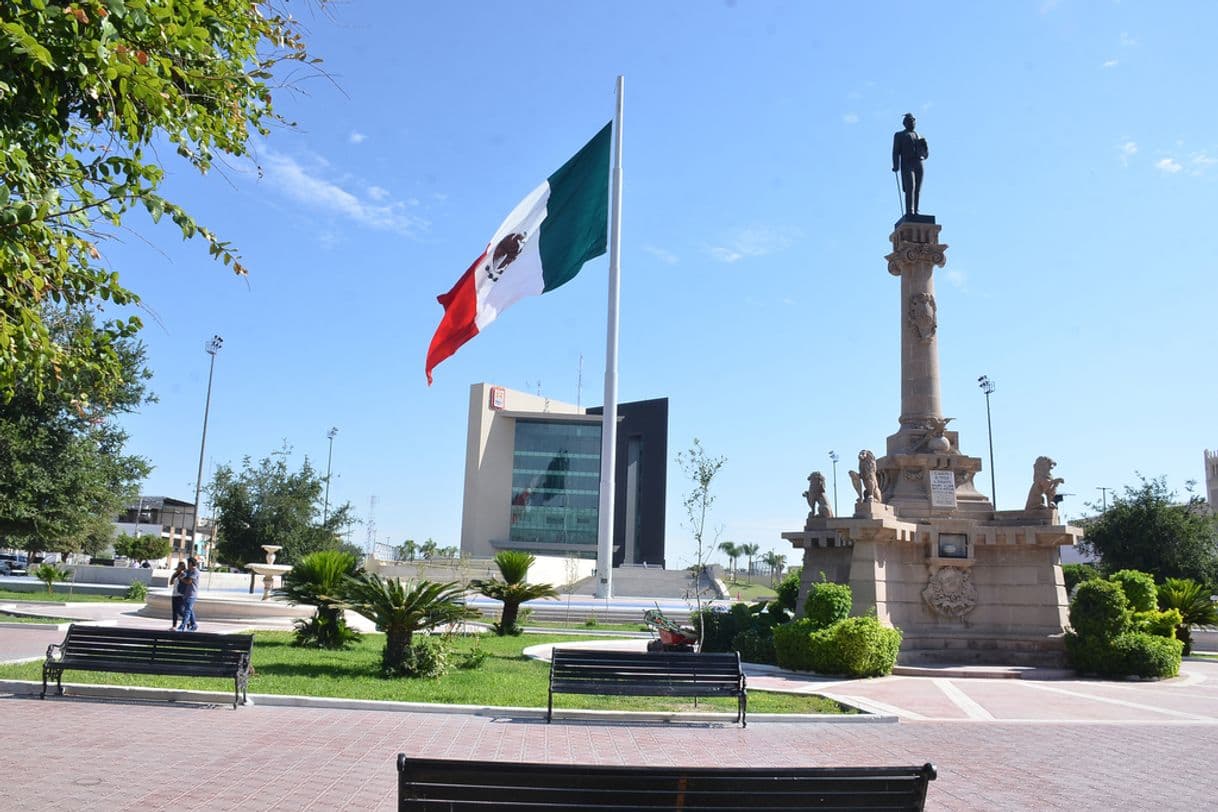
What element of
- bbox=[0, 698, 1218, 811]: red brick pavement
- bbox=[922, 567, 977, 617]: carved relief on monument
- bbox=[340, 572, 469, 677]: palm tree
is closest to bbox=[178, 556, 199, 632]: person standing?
bbox=[340, 572, 469, 677]: palm tree

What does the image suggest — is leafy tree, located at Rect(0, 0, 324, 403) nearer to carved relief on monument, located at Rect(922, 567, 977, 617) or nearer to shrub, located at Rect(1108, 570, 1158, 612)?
carved relief on monument, located at Rect(922, 567, 977, 617)

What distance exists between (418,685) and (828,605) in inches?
300

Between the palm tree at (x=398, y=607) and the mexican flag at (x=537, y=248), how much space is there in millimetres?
6446

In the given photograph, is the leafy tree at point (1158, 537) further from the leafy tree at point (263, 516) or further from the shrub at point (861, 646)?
the leafy tree at point (263, 516)

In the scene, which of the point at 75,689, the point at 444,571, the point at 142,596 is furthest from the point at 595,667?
the point at 444,571

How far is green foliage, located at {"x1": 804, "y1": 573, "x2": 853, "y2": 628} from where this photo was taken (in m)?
16.3

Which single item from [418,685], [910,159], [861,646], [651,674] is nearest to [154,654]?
[418,685]

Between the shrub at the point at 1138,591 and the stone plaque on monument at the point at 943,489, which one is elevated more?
the stone plaque on monument at the point at 943,489

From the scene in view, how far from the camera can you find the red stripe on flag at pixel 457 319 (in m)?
19.5

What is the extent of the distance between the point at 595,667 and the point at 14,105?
8.37 metres

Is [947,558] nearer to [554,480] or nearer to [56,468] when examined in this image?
[56,468]

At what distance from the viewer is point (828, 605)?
16297mm

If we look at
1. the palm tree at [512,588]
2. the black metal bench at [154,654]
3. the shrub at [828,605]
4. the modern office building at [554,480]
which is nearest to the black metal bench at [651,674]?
the black metal bench at [154,654]

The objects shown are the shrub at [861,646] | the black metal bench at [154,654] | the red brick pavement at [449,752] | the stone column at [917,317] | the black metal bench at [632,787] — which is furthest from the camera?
the stone column at [917,317]
